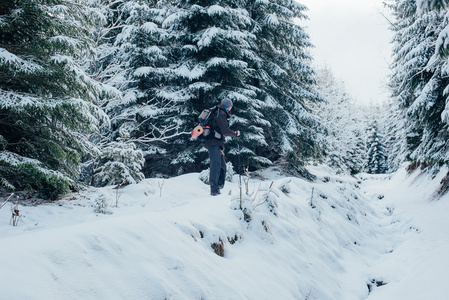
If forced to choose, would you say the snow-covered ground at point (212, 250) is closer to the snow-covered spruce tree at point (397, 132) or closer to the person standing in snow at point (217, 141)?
the person standing in snow at point (217, 141)

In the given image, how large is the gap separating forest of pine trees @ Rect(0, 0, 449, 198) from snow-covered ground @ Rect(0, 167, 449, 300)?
1100 millimetres

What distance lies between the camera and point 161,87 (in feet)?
40.9

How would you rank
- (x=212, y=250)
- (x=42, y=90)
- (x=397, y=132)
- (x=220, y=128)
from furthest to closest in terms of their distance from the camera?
(x=397, y=132)
(x=220, y=128)
(x=42, y=90)
(x=212, y=250)

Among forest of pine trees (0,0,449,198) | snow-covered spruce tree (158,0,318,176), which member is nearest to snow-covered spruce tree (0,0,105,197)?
forest of pine trees (0,0,449,198)

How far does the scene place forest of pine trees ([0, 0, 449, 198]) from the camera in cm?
530

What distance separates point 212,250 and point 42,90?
4747mm

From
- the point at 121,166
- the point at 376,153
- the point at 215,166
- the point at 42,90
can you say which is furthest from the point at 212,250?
the point at 376,153

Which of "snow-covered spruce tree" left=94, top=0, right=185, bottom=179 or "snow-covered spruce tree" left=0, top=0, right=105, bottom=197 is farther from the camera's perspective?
"snow-covered spruce tree" left=94, top=0, right=185, bottom=179

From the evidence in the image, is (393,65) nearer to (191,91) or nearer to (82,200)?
(191,91)

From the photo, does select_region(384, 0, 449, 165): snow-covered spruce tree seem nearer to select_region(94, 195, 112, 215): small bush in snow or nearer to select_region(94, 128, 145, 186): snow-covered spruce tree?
select_region(94, 128, 145, 186): snow-covered spruce tree

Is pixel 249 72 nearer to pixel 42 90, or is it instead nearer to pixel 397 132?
pixel 42 90

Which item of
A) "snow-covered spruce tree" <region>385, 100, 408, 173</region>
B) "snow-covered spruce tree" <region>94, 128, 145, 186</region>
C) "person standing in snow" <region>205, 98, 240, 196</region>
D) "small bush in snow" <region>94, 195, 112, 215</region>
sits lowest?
"small bush in snow" <region>94, 195, 112, 215</region>

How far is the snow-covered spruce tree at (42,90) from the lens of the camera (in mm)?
4858

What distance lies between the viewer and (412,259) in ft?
17.8
